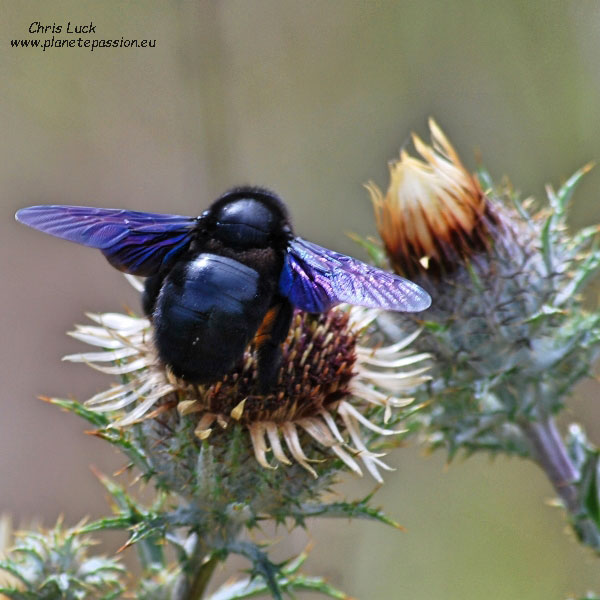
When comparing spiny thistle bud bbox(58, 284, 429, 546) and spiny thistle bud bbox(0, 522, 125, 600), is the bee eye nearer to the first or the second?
spiny thistle bud bbox(58, 284, 429, 546)

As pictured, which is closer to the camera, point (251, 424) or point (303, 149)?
point (251, 424)

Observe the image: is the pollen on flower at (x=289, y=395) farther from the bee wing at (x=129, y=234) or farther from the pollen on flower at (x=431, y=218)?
the pollen on flower at (x=431, y=218)

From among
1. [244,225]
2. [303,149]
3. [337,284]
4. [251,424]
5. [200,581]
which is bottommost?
[200,581]

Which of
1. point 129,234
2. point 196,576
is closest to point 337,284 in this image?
point 129,234


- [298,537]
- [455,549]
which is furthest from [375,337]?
[455,549]

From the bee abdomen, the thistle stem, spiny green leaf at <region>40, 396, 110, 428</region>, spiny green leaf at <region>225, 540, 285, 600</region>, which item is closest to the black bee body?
the bee abdomen

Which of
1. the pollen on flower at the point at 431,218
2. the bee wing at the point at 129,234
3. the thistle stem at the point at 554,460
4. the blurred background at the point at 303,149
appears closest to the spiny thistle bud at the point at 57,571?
the bee wing at the point at 129,234

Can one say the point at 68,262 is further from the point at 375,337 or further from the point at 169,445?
the point at 169,445

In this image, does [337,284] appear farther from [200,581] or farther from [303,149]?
[303,149]
